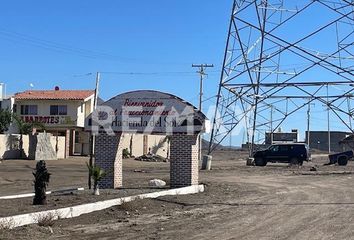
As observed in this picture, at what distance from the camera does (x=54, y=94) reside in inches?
2749

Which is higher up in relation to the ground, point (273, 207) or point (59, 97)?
point (59, 97)

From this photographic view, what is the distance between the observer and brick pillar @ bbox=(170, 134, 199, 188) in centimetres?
2325

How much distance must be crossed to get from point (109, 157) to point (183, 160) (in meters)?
2.89

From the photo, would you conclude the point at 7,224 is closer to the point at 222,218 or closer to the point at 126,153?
the point at 222,218

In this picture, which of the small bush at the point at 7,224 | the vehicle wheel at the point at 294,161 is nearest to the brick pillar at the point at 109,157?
the small bush at the point at 7,224

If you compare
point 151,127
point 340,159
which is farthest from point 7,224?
point 340,159

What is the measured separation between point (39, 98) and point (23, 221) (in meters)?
55.0

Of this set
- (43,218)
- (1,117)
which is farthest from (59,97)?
(43,218)

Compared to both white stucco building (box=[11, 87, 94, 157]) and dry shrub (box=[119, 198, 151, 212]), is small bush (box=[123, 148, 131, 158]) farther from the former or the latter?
dry shrub (box=[119, 198, 151, 212])

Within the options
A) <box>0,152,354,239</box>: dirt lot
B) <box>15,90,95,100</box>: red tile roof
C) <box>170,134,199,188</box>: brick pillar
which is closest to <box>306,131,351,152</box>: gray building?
<box>15,90,95,100</box>: red tile roof

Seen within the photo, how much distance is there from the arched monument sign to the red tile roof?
43.2m

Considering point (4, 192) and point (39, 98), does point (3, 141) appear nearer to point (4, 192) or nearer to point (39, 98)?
point (39, 98)

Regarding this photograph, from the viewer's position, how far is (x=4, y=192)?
76.5 ft

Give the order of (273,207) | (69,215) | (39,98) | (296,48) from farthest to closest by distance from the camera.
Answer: (39,98)
(296,48)
(273,207)
(69,215)
